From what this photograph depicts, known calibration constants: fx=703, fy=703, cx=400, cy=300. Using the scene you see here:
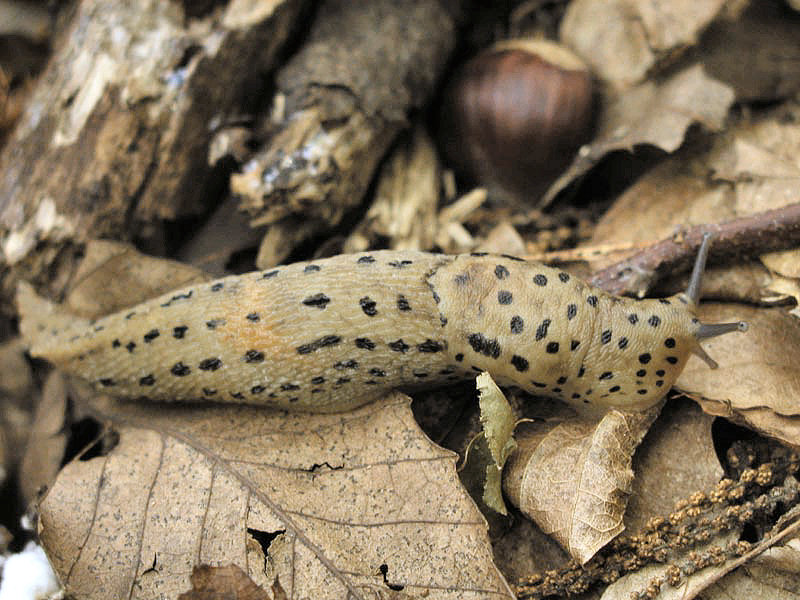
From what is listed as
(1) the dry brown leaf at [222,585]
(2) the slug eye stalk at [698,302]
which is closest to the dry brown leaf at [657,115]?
(2) the slug eye stalk at [698,302]

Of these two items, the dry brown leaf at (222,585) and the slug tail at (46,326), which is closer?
the dry brown leaf at (222,585)

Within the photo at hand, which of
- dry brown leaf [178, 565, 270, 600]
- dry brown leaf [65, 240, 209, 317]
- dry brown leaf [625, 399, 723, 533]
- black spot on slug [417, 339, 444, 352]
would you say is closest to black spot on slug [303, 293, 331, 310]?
black spot on slug [417, 339, 444, 352]

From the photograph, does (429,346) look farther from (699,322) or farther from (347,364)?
(699,322)

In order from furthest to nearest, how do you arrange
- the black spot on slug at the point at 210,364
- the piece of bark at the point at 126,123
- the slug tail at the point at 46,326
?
1. the piece of bark at the point at 126,123
2. the slug tail at the point at 46,326
3. the black spot on slug at the point at 210,364

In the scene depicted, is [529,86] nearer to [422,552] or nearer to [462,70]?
[462,70]

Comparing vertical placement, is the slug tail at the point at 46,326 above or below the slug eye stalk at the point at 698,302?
above

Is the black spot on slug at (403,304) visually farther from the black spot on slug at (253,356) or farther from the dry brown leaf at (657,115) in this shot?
the dry brown leaf at (657,115)
